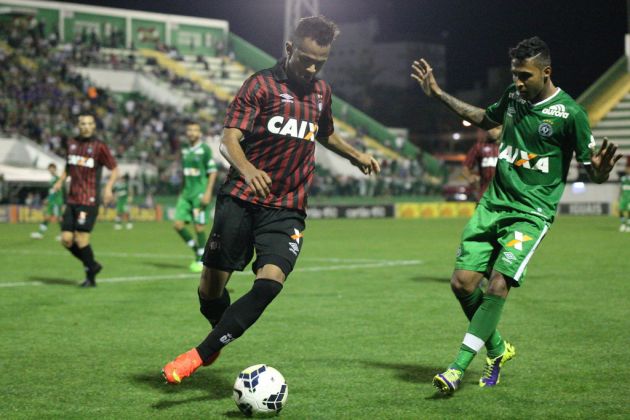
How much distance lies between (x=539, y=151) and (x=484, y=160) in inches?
283

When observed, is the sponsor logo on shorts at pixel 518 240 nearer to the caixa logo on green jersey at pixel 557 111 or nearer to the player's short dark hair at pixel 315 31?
the caixa logo on green jersey at pixel 557 111

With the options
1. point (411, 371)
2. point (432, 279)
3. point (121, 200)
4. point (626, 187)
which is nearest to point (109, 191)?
point (432, 279)

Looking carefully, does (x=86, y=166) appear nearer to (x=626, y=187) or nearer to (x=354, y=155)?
(x=354, y=155)

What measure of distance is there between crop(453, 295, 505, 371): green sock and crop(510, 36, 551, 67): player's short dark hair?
1.66m

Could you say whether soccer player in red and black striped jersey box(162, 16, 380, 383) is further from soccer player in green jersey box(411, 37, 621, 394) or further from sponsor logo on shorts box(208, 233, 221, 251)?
soccer player in green jersey box(411, 37, 621, 394)

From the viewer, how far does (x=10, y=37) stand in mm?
47438

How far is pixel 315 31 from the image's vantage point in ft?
20.1

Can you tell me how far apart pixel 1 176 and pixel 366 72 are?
67.7m

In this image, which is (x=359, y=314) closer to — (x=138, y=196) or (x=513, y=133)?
(x=513, y=133)

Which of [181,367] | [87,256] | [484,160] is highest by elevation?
[181,367]

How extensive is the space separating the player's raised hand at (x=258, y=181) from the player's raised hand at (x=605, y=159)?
7.20 feet

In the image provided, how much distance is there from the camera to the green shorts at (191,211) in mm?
16516

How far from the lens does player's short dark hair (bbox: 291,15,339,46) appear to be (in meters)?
6.13

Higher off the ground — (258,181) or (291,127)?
(291,127)
